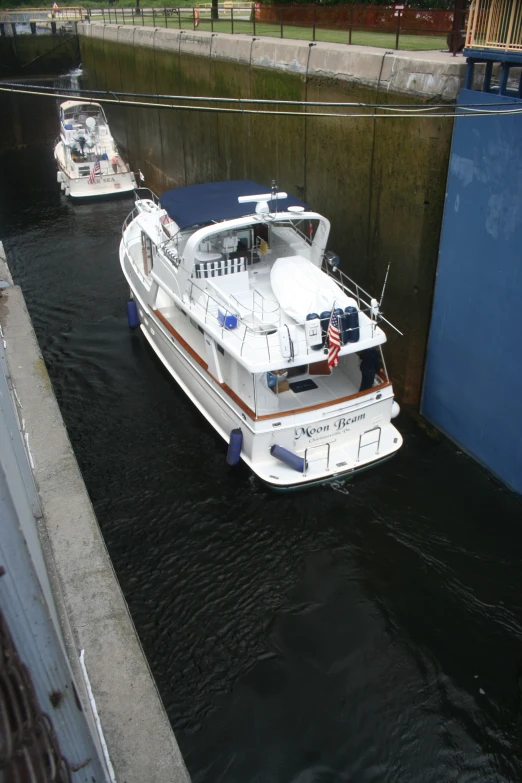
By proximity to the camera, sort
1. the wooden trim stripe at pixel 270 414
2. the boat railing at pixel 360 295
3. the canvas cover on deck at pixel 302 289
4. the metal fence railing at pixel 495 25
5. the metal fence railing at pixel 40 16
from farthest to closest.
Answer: the metal fence railing at pixel 40 16, the canvas cover on deck at pixel 302 289, the boat railing at pixel 360 295, the wooden trim stripe at pixel 270 414, the metal fence railing at pixel 495 25

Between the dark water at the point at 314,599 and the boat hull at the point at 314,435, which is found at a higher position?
the boat hull at the point at 314,435

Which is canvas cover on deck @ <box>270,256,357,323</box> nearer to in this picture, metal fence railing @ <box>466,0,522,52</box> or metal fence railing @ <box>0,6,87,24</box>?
metal fence railing @ <box>466,0,522,52</box>

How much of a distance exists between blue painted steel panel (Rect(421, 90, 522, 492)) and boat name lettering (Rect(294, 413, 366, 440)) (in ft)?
6.55

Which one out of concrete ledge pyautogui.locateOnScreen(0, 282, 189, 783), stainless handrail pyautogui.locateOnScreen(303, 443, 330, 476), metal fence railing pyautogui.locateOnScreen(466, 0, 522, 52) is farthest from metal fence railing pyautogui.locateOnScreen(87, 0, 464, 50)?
concrete ledge pyautogui.locateOnScreen(0, 282, 189, 783)

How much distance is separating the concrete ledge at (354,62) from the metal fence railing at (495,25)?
48cm

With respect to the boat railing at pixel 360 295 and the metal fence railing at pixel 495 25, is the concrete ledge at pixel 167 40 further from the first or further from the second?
the metal fence railing at pixel 495 25

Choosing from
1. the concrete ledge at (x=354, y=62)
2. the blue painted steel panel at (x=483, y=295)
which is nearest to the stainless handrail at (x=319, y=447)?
the blue painted steel panel at (x=483, y=295)

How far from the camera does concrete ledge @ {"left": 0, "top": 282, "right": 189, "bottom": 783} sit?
4.59 m

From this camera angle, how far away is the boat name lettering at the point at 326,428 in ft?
32.5

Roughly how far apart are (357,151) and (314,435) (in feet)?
19.4

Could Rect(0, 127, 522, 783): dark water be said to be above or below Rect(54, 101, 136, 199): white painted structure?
below

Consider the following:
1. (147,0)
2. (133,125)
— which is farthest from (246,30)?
(147,0)

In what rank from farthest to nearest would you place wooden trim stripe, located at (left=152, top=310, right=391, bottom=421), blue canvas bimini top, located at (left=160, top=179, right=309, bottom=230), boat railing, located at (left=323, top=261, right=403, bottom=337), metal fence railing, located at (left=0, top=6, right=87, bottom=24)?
metal fence railing, located at (left=0, top=6, right=87, bottom=24) → blue canvas bimini top, located at (left=160, top=179, right=309, bottom=230) → boat railing, located at (left=323, top=261, right=403, bottom=337) → wooden trim stripe, located at (left=152, top=310, right=391, bottom=421)

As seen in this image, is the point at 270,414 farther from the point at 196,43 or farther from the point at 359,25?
the point at 196,43
